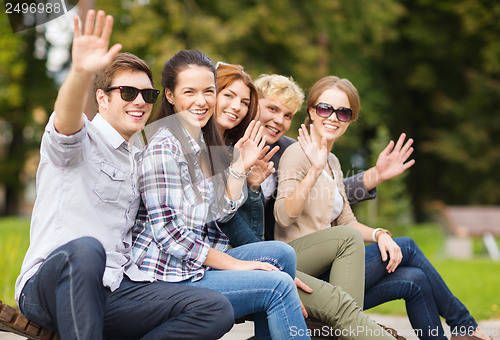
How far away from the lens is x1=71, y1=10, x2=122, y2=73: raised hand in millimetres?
2041

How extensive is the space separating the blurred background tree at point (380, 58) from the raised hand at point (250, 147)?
28.8 feet

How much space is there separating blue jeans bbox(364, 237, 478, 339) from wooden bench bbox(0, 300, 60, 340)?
5.44 ft

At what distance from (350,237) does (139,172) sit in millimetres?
1101

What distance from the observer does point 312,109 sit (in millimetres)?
3393

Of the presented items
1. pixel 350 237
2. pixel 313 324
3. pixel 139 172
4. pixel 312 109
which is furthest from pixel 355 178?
pixel 139 172

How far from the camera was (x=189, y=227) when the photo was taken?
2.45 metres

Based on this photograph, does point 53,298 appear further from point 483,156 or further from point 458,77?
point 458,77

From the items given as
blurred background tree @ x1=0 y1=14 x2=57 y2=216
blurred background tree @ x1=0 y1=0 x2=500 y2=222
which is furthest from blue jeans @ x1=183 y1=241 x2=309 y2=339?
blurred background tree @ x1=0 y1=14 x2=57 y2=216

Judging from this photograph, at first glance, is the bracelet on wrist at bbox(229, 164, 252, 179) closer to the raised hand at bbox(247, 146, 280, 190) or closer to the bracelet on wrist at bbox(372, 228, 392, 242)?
the raised hand at bbox(247, 146, 280, 190)

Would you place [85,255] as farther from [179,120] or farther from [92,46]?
[179,120]

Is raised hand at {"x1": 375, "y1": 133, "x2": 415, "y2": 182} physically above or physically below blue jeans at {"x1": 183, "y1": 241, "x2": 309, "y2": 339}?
above

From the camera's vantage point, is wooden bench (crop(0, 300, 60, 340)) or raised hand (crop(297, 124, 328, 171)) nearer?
wooden bench (crop(0, 300, 60, 340))

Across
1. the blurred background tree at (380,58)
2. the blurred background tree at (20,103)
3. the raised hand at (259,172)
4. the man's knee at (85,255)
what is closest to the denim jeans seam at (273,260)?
the raised hand at (259,172)

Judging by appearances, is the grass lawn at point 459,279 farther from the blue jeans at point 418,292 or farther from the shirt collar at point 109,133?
the shirt collar at point 109,133
